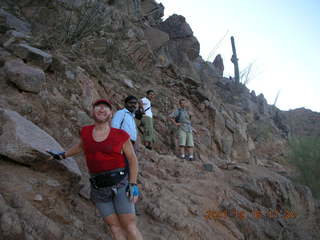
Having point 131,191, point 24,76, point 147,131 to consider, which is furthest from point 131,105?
point 147,131

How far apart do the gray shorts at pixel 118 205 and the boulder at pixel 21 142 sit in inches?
38.4

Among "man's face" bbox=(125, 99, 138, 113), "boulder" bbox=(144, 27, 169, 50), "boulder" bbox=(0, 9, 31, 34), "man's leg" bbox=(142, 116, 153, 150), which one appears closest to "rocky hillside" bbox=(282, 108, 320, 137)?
"boulder" bbox=(144, 27, 169, 50)

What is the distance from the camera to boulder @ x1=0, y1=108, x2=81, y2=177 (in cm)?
287

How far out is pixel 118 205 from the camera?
94.3 inches

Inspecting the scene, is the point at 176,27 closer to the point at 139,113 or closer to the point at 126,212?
the point at 139,113

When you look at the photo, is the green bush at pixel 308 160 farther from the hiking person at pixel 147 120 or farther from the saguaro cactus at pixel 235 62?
the saguaro cactus at pixel 235 62

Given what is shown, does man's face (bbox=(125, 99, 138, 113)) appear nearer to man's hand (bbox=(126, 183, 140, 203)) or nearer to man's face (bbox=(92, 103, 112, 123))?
man's face (bbox=(92, 103, 112, 123))

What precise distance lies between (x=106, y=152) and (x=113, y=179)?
8.7 inches

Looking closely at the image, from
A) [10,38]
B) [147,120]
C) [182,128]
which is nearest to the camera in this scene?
[10,38]

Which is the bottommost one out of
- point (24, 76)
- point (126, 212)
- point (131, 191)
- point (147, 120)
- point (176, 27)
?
point (126, 212)

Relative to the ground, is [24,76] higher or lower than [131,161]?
higher

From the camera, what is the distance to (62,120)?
483cm

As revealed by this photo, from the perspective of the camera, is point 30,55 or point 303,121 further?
point 303,121
